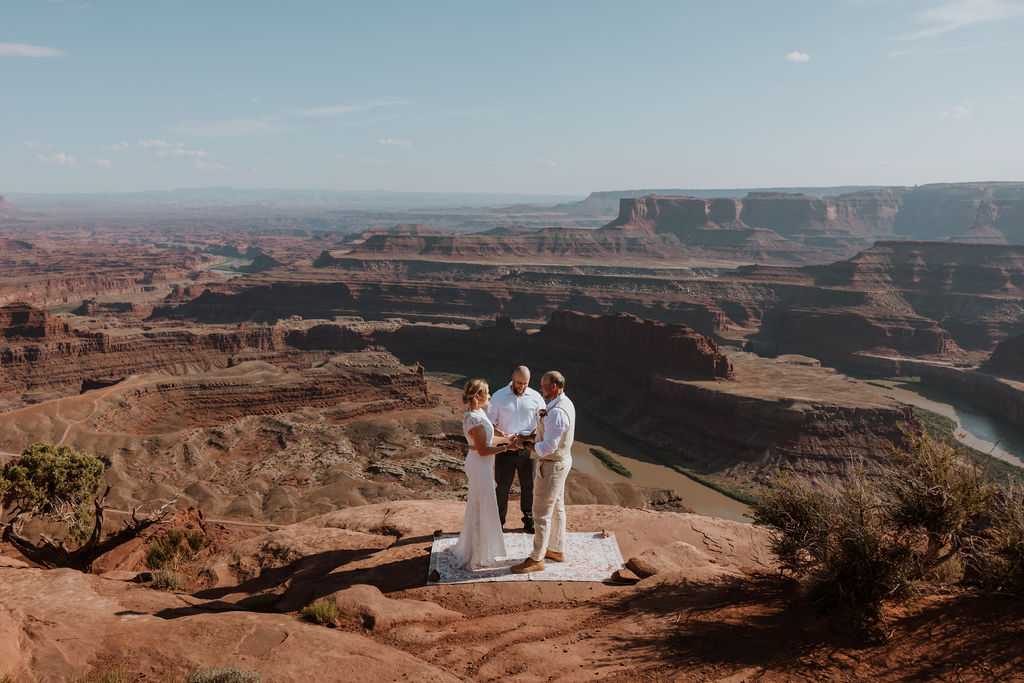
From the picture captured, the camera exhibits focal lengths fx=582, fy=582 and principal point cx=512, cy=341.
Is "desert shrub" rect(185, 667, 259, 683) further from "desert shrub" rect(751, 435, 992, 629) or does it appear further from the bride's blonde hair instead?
"desert shrub" rect(751, 435, 992, 629)

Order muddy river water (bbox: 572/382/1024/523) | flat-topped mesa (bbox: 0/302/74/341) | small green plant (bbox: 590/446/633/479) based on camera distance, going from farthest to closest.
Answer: flat-topped mesa (bbox: 0/302/74/341), small green plant (bbox: 590/446/633/479), muddy river water (bbox: 572/382/1024/523)

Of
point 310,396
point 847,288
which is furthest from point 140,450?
point 847,288

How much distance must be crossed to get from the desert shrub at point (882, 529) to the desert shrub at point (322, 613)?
6249 millimetres

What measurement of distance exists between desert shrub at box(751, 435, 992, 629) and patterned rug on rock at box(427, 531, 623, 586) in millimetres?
2741

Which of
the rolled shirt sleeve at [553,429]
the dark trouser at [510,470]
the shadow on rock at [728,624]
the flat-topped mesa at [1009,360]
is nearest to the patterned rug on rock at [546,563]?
the dark trouser at [510,470]

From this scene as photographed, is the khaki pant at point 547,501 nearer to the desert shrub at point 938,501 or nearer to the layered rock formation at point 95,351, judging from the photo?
the desert shrub at point 938,501

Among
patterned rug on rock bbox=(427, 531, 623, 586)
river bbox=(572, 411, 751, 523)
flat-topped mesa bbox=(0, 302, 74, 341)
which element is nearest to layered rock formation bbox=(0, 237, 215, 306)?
flat-topped mesa bbox=(0, 302, 74, 341)

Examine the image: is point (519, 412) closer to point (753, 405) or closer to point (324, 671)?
point (324, 671)

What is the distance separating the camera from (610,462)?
4406 cm

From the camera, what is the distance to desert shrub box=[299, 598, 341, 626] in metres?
7.89

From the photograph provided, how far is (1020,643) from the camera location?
5758 millimetres

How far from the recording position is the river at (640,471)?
121ft

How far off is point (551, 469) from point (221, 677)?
4861 mm

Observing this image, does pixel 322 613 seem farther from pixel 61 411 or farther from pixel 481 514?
pixel 61 411
